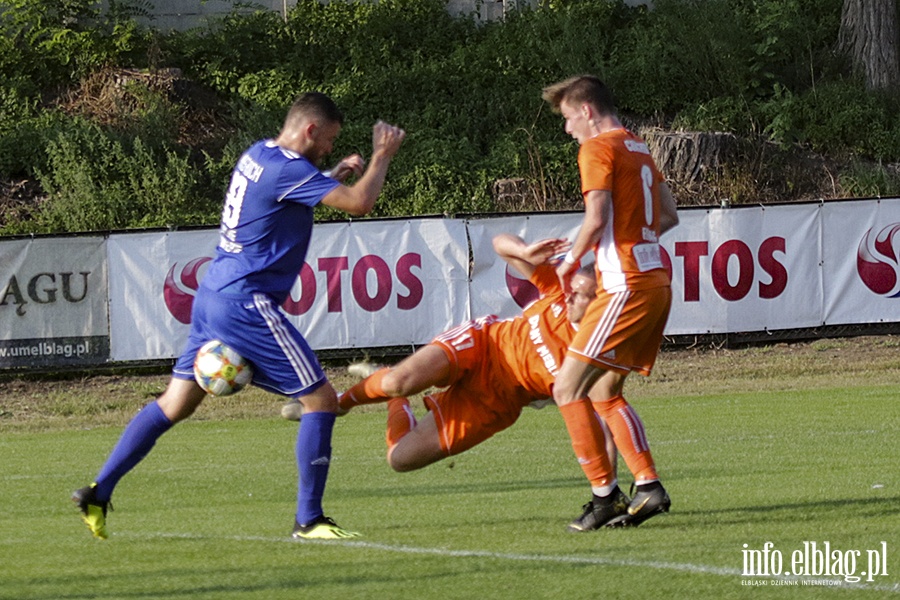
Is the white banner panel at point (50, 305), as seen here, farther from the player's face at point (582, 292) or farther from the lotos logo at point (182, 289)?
the player's face at point (582, 292)

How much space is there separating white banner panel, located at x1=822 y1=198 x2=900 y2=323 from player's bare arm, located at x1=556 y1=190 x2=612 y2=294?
1225cm

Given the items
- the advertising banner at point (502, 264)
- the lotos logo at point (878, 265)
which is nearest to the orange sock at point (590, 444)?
the advertising banner at point (502, 264)

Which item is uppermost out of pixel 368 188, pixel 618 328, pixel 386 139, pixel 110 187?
pixel 386 139

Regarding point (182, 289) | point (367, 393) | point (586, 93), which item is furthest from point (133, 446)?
point (182, 289)

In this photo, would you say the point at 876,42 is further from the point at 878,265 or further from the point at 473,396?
the point at 473,396

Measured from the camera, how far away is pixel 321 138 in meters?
6.71

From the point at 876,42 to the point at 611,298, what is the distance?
21746mm

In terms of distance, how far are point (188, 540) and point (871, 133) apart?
810 inches

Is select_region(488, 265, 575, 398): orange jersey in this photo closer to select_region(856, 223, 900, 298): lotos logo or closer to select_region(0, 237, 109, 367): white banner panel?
select_region(0, 237, 109, 367): white banner panel

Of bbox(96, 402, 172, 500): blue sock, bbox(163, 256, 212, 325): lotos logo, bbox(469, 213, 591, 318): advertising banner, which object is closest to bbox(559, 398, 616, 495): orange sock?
bbox(96, 402, 172, 500): blue sock

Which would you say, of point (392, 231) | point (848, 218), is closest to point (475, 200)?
point (392, 231)

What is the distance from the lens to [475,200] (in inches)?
846

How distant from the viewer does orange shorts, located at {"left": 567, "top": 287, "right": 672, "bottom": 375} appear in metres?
6.53

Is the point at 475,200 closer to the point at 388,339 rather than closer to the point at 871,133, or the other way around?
the point at 388,339
